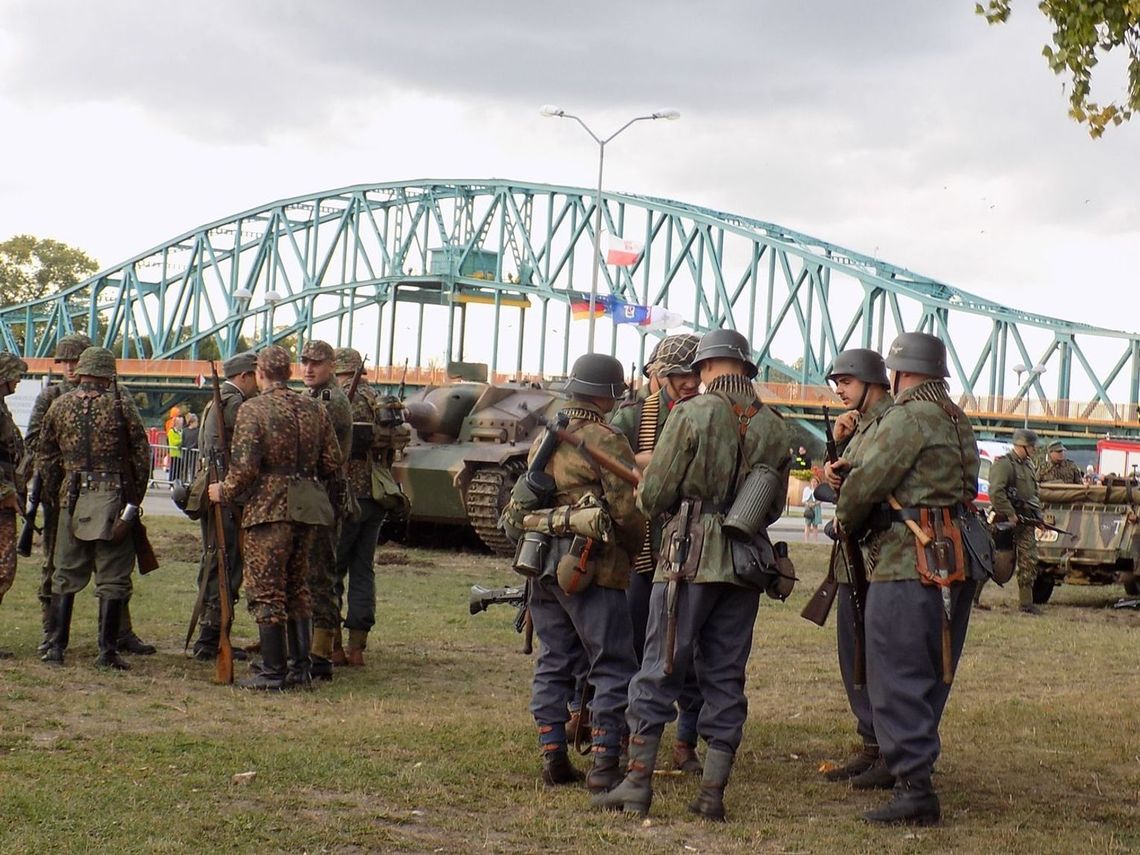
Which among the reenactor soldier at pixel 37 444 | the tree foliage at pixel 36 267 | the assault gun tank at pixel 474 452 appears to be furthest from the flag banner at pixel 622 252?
the tree foliage at pixel 36 267

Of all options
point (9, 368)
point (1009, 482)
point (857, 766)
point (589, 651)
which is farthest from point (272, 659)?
point (1009, 482)

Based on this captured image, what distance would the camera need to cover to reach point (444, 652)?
1170 centimetres

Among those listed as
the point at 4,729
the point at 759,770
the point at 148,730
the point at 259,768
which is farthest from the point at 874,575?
the point at 4,729

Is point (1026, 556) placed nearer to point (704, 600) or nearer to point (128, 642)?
point (128, 642)

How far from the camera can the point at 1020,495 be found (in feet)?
54.0

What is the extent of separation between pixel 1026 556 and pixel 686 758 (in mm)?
9868

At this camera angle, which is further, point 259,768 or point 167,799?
point 259,768

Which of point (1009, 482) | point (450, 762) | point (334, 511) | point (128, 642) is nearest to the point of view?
point (450, 762)

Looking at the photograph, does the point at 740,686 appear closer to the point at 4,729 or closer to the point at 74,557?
the point at 4,729

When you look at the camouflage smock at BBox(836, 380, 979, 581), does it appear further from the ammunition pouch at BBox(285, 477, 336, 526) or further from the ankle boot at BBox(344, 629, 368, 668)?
the ankle boot at BBox(344, 629, 368, 668)

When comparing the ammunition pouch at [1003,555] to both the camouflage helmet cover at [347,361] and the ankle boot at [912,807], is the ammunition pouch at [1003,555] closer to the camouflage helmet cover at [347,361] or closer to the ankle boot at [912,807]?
the ankle boot at [912,807]

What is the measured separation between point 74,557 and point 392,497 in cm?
200

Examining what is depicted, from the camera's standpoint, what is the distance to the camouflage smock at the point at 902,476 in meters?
6.84

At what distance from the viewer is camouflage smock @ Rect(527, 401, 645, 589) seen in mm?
7281
